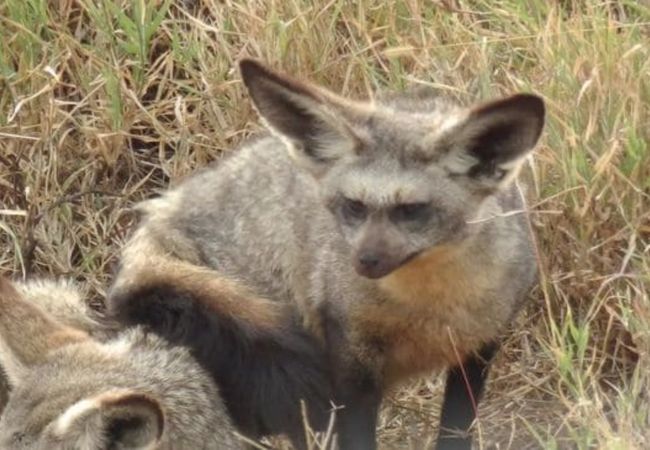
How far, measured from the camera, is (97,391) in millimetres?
4980

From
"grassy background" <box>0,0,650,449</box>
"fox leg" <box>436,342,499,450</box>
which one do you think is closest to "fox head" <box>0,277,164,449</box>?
"fox leg" <box>436,342,499,450</box>

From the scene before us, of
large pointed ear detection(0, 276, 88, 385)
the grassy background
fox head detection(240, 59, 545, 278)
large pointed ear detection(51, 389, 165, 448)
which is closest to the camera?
large pointed ear detection(51, 389, 165, 448)

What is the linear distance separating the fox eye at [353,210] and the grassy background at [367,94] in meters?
0.78

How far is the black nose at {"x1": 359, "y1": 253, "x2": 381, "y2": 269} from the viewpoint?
17.3 ft

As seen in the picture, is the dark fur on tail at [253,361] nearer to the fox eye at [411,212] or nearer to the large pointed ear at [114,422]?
the fox eye at [411,212]

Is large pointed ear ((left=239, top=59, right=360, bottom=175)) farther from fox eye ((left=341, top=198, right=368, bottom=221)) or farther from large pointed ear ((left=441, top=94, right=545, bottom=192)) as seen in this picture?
large pointed ear ((left=441, top=94, right=545, bottom=192))

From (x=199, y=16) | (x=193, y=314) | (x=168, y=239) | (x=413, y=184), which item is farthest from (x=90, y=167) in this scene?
(x=413, y=184)

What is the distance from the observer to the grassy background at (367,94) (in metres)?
6.18

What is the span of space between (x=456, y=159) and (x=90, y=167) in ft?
7.43

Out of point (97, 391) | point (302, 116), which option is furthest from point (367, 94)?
point (97, 391)

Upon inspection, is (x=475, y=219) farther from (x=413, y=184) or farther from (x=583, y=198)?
(x=583, y=198)

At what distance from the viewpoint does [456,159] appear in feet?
18.0

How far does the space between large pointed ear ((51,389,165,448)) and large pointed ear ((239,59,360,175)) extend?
1259mm

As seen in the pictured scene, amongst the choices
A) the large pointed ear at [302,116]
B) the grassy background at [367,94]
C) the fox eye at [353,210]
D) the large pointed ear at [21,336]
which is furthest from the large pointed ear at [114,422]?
the grassy background at [367,94]
